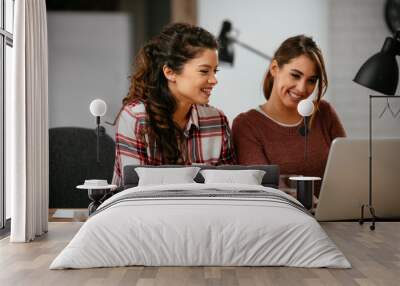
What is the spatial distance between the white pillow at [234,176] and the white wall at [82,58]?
1.42m

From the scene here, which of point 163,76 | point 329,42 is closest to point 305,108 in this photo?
point 329,42

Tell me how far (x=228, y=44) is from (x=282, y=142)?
1.08m

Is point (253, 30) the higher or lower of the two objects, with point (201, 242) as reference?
higher

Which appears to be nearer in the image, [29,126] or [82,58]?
[29,126]

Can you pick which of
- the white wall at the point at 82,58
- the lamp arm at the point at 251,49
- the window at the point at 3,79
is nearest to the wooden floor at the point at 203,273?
the window at the point at 3,79

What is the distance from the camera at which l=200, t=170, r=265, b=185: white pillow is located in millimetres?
5402

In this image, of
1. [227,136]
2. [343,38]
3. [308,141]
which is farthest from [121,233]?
[343,38]

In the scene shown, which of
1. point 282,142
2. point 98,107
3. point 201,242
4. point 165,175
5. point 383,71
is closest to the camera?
point 201,242

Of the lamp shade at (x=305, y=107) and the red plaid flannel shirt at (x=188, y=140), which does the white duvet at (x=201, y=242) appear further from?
the lamp shade at (x=305, y=107)

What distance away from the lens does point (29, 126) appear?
5.10 meters

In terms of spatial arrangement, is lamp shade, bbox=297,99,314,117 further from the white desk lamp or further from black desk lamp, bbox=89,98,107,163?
black desk lamp, bbox=89,98,107,163

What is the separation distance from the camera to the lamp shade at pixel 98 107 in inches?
232

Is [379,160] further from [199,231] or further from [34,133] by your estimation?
[34,133]

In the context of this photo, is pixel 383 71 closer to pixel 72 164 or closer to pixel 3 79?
pixel 72 164
